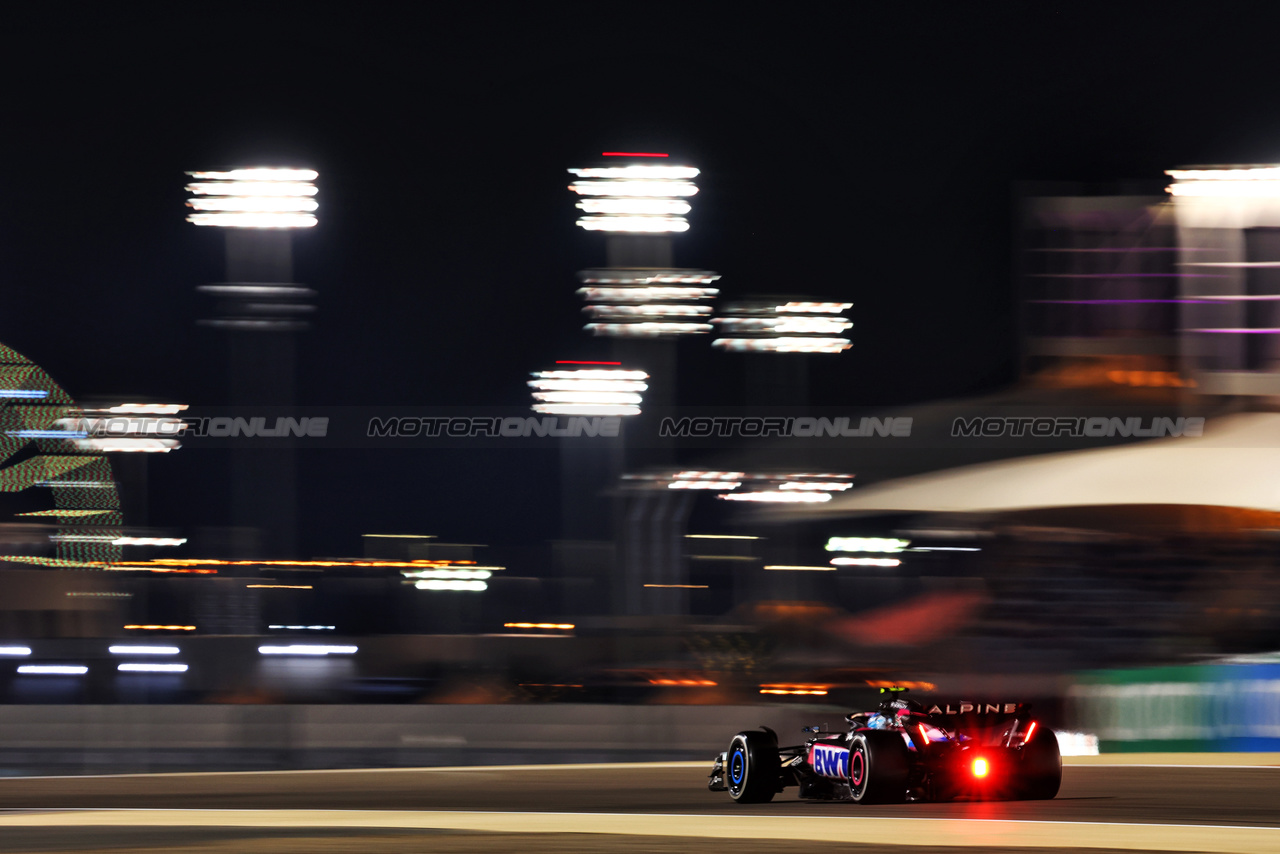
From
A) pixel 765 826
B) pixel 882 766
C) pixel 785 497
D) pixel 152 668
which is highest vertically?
pixel 785 497

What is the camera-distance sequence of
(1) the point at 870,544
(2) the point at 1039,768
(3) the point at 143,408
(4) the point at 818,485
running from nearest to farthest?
1. (2) the point at 1039,768
2. (4) the point at 818,485
3. (1) the point at 870,544
4. (3) the point at 143,408

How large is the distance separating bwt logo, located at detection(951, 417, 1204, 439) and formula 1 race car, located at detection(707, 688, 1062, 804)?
9202mm

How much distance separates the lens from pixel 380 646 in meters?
Answer: 30.3

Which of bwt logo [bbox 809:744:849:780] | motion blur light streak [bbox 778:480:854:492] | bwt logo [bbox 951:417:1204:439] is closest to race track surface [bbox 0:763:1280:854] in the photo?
bwt logo [bbox 809:744:849:780]

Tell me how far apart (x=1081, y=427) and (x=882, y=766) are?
10739mm

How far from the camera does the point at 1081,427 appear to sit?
1941cm

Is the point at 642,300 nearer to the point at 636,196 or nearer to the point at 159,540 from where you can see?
the point at 636,196

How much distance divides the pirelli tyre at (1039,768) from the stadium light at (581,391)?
19.1 m

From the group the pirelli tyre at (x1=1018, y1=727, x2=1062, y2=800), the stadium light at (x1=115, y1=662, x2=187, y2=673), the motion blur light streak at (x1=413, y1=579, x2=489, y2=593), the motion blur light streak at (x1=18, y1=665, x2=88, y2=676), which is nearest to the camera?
the pirelli tyre at (x1=1018, y1=727, x2=1062, y2=800)

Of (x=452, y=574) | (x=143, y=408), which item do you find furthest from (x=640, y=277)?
(x=452, y=574)

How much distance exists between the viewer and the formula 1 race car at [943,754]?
9430mm

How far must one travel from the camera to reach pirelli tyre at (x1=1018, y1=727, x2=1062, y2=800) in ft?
31.7

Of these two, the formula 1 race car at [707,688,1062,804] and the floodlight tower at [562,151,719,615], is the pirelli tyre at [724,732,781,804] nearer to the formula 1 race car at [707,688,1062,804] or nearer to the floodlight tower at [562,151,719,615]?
the formula 1 race car at [707,688,1062,804]

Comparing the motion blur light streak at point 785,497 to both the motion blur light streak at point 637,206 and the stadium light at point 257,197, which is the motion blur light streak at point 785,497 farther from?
the stadium light at point 257,197
